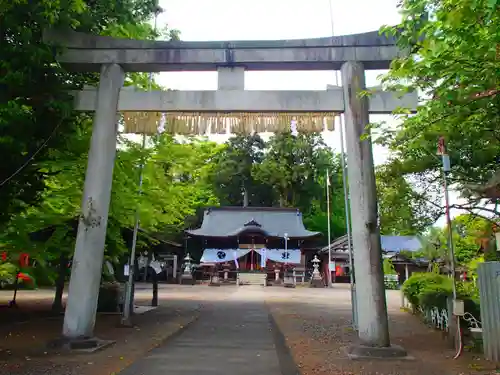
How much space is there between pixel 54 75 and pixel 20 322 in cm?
669

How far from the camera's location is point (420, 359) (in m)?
7.23

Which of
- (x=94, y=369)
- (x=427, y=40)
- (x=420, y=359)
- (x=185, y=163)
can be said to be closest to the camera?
(x=427, y=40)

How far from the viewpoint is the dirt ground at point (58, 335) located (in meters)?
6.27

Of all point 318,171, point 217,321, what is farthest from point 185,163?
point 318,171

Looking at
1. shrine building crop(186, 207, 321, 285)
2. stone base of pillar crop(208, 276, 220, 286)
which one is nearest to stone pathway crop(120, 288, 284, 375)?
stone base of pillar crop(208, 276, 220, 286)

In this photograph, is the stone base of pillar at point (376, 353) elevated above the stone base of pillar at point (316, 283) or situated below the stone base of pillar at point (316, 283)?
below

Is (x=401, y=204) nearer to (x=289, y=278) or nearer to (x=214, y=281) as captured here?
(x=289, y=278)

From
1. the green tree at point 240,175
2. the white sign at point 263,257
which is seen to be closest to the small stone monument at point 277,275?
the white sign at point 263,257

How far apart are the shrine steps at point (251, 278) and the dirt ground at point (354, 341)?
1966 centimetres

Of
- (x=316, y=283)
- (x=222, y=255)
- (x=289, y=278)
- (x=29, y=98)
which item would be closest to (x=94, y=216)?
(x=29, y=98)

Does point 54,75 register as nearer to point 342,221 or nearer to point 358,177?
point 358,177

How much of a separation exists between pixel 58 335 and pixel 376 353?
6.44 metres

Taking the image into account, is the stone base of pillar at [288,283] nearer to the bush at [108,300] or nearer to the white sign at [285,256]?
the white sign at [285,256]

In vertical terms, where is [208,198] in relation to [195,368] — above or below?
above
